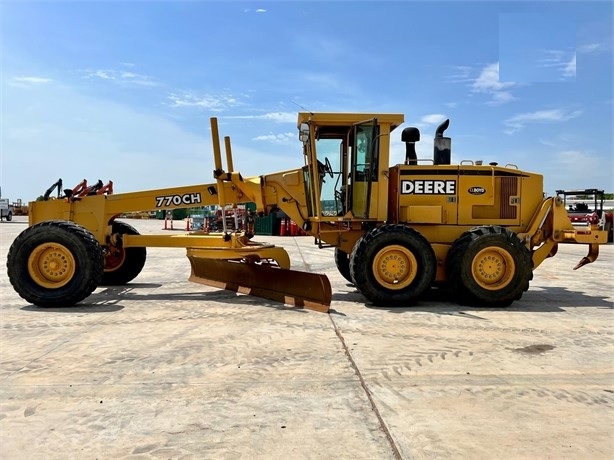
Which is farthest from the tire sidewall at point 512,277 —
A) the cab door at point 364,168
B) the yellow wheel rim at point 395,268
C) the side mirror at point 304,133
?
the side mirror at point 304,133

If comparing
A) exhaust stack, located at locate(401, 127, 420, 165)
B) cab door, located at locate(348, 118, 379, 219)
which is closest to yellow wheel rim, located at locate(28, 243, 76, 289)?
cab door, located at locate(348, 118, 379, 219)

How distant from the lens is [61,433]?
10.8 ft

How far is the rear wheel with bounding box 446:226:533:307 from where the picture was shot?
7.66 meters

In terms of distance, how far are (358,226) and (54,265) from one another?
186 inches

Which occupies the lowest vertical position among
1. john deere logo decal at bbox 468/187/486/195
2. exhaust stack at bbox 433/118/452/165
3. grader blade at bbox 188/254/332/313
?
grader blade at bbox 188/254/332/313

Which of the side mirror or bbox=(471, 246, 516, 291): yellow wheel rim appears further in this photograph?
the side mirror

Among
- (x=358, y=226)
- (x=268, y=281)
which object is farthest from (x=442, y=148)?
(x=268, y=281)

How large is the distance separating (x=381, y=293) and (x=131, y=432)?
4814mm

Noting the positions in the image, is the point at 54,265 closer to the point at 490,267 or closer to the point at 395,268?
the point at 395,268

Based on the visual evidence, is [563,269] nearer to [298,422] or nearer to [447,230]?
[447,230]

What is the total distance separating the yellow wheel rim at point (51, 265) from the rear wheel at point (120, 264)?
1980 millimetres

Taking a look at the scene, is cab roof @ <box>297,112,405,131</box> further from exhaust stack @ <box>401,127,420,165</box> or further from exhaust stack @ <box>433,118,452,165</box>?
exhaust stack @ <box>433,118,452,165</box>

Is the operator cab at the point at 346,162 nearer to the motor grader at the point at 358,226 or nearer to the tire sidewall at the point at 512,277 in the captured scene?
the motor grader at the point at 358,226

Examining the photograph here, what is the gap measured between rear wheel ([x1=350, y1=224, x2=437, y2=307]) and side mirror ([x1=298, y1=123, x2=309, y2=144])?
1795 mm
